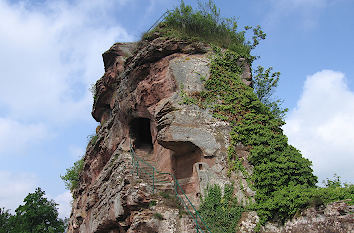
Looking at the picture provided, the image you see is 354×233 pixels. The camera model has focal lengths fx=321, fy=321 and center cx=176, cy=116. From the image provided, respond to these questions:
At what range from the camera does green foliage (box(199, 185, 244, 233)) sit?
1004 centimetres

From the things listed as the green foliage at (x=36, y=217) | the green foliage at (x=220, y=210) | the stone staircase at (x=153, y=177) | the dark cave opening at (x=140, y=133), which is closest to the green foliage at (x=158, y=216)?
the green foliage at (x=220, y=210)

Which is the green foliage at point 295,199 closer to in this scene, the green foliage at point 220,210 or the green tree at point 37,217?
the green foliage at point 220,210

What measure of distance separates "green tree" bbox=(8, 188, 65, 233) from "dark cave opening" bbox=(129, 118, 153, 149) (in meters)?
14.6

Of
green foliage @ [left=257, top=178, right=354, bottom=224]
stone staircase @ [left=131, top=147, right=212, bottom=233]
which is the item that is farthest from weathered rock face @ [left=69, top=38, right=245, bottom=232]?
green foliage @ [left=257, top=178, right=354, bottom=224]

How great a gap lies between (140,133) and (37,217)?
631 inches

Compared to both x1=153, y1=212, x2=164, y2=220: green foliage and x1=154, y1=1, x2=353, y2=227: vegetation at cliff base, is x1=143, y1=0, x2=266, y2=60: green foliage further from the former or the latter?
x1=153, y1=212, x2=164, y2=220: green foliage

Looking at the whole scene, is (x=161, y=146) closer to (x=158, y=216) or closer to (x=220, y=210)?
(x=158, y=216)

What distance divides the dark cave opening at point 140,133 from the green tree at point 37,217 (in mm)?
14611

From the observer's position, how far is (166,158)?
1418 cm

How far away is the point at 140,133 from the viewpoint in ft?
60.8

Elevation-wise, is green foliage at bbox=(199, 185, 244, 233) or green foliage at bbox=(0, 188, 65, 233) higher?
green foliage at bbox=(0, 188, 65, 233)

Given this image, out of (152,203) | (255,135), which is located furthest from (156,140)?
(255,135)

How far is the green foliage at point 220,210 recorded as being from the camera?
10.0 metres

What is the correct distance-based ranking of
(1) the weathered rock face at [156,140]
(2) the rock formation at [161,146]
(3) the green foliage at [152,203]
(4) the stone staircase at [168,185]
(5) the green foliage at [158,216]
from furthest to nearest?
(1) the weathered rock face at [156,140] < (3) the green foliage at [152,203] < (2) the rock formation at [161,146] < (5) the green foliage at [158,216] < (4) the stone staircase at [168,185]
